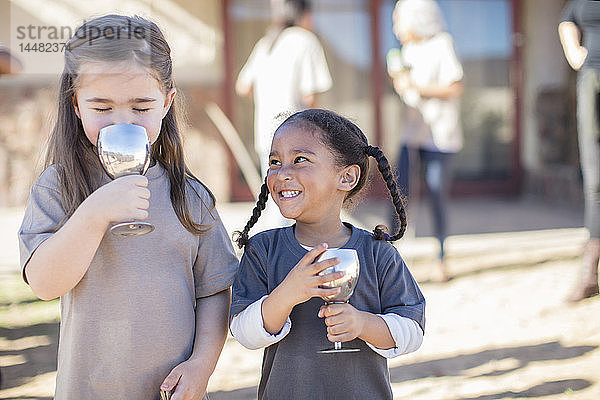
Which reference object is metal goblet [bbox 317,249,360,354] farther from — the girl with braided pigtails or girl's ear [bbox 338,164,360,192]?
girl's ear [bbox 338,164,360,192]

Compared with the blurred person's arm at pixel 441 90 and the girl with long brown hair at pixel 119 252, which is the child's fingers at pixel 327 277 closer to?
the girl with long brown hair at pixel 119 252

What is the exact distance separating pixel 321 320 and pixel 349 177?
377mm

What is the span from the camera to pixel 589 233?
386cm

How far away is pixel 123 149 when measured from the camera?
152 cm

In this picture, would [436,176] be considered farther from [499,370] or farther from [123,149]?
[123,149]

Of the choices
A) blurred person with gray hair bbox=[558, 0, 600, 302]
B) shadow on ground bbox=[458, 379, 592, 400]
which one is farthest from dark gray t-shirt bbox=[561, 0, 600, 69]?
shadow on ground bbox=[458, 379, 592, 400]

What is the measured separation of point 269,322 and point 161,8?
7268mm

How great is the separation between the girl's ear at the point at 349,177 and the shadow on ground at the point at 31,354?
1.88 metres

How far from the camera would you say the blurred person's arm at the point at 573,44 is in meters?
3.91

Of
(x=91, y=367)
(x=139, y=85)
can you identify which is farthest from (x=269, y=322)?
(x=139, y=85)

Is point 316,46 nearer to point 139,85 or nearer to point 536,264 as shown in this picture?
point 536,264

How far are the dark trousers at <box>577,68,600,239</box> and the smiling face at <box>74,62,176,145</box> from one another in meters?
2.92

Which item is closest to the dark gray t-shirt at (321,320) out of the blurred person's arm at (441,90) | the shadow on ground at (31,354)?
the shadow on ground at (31,354)

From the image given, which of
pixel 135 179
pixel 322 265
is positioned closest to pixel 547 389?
pixel 322 265
